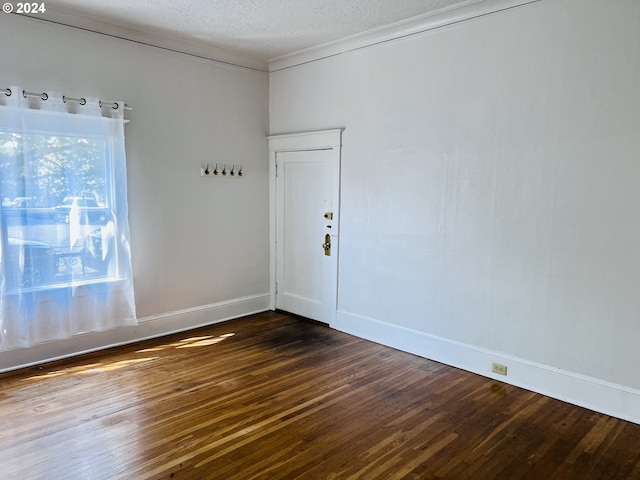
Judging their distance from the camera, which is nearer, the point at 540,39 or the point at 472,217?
the point at 540,39

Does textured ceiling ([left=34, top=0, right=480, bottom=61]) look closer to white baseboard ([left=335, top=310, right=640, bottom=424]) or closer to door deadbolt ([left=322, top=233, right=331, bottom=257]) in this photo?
door deadbolt ([left=322, top=233, right=331, bottom=257])

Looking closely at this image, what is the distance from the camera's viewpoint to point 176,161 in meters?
4.55

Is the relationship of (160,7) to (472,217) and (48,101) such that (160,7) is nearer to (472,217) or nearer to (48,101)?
(48,101)

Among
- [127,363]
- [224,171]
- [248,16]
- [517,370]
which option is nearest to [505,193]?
[517,370]

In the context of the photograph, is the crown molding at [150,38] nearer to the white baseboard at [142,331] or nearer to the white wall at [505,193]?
the white wall at [505,193]

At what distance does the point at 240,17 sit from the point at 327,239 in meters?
2.33

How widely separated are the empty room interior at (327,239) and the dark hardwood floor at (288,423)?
2 cm

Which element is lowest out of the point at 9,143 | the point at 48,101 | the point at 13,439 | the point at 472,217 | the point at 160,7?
the point at 13,439

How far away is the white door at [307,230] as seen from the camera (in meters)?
4.80

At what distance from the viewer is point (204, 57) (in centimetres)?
466

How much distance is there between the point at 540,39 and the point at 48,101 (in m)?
3.86

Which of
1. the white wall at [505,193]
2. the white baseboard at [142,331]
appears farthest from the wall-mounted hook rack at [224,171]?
the white baseboard at [142,331]

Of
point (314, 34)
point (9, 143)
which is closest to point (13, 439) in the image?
point (9, 143)

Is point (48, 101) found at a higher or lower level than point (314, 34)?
lower
